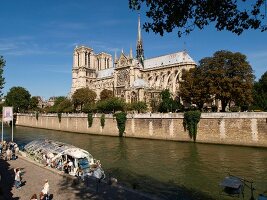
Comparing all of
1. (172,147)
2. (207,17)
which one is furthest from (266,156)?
(207,17)

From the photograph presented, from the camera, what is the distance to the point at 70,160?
23.9 metres

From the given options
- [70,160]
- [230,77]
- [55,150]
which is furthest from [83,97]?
[70,160]

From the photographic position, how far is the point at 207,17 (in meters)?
10.3

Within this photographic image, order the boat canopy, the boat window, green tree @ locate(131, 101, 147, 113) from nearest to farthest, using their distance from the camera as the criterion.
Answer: the boat window, the boat canopy, green tree @ locate(131, 101, 147, 113)

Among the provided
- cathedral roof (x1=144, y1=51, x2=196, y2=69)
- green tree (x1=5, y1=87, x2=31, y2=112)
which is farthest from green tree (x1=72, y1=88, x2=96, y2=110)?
green tree (x1=5, y1=87, x2=31, y2=112)

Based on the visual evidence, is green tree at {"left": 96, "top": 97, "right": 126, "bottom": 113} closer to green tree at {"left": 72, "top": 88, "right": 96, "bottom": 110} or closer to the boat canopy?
green tree at {"left": 72, "top": 88, "right": 96, "bottom": 110}

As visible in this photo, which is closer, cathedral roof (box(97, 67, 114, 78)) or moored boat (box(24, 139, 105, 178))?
moored boat (box(24, 139, 105, 178))

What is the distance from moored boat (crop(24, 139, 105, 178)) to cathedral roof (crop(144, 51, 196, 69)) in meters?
67.8

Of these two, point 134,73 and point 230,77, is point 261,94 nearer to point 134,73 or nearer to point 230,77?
point 230,77

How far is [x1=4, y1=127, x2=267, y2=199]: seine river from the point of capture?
2077cm

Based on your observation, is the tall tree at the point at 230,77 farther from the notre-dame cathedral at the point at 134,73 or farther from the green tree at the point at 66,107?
the green tree at the point at 66,107

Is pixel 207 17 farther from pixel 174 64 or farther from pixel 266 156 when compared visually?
pixel 174 64

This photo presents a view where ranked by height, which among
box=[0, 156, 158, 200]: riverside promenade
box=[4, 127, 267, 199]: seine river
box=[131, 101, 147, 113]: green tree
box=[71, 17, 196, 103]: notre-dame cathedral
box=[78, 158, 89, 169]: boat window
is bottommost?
box=[4, 127, 267, 199]: seine river

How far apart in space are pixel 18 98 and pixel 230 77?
8172cm
